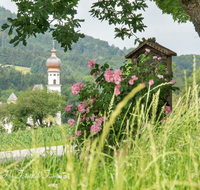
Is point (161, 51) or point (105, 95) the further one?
point (161, 51)

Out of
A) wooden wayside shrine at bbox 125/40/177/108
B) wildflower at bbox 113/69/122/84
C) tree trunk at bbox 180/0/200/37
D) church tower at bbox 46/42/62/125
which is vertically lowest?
wildflower at bbox 113/69/122/84

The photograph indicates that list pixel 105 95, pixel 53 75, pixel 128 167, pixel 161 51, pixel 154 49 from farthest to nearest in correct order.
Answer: pixel 53 75, pixel 154 49, pixel 161 51, pixel 105 95, pixel 128 167

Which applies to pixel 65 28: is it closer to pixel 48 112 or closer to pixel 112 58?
pixel 48 112

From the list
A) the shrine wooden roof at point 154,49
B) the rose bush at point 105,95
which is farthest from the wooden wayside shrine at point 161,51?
the rose bush at point 105,95

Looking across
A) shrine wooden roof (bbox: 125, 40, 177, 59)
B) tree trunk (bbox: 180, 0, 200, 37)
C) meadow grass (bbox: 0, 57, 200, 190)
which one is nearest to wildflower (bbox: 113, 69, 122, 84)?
meadow grass (bbox: 0, 57, 200, 190)

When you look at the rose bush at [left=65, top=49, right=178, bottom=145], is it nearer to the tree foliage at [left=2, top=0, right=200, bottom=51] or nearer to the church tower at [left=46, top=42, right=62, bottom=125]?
the tree foliage at [left=2, top=0, right=200, bottom=51]

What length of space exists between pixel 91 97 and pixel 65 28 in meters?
1.39

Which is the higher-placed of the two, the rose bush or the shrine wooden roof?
the shrine wooden roof

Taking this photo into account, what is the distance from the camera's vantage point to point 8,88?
9081cm

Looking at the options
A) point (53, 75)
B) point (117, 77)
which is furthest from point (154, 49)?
point (53, 75)

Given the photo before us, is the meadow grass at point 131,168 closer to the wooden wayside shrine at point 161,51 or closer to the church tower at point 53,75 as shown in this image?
the wooden wayside shrine at point 161,51

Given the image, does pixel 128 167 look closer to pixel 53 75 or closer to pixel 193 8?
pixel 193 8

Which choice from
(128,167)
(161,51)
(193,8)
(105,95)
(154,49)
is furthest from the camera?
(154,49)

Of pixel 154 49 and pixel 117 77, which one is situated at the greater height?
pixel 154 49
